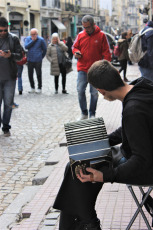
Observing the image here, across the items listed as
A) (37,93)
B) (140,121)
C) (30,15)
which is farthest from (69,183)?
(30,15)

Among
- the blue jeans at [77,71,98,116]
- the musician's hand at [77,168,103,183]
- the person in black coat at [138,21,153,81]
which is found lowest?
the blue jeans at [77,71,98,116]

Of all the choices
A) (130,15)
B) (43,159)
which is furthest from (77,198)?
(130,15)

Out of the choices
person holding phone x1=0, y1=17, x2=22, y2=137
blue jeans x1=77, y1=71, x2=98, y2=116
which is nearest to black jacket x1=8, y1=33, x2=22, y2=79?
person holding phone x1=0, y1=17, x2=22, y2=137

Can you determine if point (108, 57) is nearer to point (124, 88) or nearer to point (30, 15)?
point (124, 88)

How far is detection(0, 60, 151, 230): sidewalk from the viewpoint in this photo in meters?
3.98

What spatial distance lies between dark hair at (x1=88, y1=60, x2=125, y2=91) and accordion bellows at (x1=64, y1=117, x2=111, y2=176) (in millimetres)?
276

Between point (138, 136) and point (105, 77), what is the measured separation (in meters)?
0.42

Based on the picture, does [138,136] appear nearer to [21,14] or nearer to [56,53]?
[56,53]

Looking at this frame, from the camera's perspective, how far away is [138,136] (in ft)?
8.75

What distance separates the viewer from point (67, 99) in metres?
11.6

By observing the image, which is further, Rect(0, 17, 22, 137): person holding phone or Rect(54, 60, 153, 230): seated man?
Rect(0, 17, 22, 137): person holding phone

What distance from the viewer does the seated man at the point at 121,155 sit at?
2.68 meters

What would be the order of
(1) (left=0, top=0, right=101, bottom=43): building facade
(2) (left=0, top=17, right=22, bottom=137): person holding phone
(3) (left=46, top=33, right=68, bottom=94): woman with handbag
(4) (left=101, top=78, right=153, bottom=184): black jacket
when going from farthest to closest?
(1) (left=0, top=0, right=101, bottom=43): building facade, (3) (left=46, top=33, right=68, bottom=94): woman with handbag, (2) (left=0, top=17, right=22, bottom=137): person holding phone, (4) (left=101, top=78, right=153, bottom=184): black jacket

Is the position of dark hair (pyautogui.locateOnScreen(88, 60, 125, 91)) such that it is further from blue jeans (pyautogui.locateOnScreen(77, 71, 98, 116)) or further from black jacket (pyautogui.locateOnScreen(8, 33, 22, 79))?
blue jeans (pyautogui.locateOnScreen(77, 71, 98, 116))
